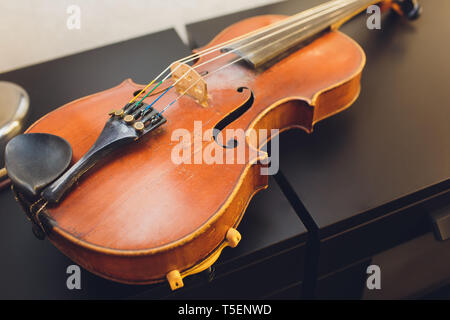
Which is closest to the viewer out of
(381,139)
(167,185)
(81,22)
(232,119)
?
(167,185)

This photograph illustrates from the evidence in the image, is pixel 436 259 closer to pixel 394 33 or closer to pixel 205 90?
pixel 394 33

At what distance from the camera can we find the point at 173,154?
0.69m

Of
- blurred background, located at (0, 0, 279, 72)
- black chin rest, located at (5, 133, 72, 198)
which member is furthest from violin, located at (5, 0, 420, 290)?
blurred background, located at (0, 0, 279, 72)

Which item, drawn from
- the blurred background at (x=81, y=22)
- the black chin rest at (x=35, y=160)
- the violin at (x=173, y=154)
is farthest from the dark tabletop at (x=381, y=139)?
the black chin rest at (x=35, y=160)

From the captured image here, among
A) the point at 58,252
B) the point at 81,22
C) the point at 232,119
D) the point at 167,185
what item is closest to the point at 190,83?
the point at 232,119

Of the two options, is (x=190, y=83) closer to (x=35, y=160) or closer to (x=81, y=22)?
(x=35, y=160)

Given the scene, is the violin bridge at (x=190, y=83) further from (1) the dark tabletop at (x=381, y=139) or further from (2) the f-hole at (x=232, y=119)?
(1) the dark tabletop at (x=381, y=139)

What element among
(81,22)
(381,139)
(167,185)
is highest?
(81,22)

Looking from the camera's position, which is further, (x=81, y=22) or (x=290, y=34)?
(x=81, y=22)

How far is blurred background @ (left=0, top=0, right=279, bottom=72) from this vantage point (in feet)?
3.60

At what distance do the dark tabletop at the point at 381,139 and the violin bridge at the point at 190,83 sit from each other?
235 millimetres

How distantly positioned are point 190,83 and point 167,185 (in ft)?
0.81

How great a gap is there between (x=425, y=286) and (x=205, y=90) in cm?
93

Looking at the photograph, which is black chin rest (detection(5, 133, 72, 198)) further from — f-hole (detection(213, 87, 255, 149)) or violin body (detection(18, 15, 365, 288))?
f-hole (detection(213, 87, 255, 149))
